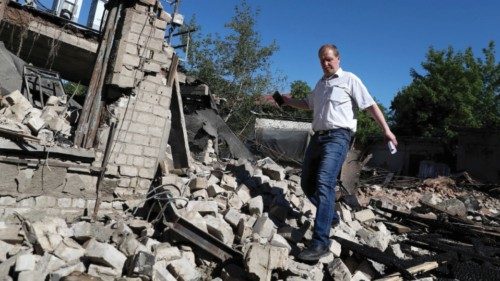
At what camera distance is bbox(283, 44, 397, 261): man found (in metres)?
3.10

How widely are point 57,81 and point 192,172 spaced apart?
5079mm

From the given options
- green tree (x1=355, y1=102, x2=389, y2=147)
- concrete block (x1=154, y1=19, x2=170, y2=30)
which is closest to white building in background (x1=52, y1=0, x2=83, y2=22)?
concrete block (x1=154, y1=19, x2=170, y2=30)

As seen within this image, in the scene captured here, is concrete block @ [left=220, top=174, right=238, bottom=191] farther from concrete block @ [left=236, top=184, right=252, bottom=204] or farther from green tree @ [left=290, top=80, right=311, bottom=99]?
green tree @ [left=290, top=80, right=311, bottom=99]

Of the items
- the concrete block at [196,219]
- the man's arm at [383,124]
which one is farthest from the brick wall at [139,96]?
the man's arm at [383,124]

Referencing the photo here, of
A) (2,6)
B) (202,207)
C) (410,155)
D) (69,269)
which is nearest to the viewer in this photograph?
(69,269)

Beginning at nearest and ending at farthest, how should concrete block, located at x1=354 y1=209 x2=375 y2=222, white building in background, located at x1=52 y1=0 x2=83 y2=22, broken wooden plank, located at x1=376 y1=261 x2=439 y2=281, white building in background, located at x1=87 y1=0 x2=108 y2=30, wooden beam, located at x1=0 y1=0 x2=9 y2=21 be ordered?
broken wooden plank, located at x1=376 y1=261 x2=439 y2=281 → concrete block, located at x1=354 y1=209 x2=375 y2=222 → wooden beam, located at x1=0 y1=0 x2=9 y2=21 → white building in background, located at x1=52 y1=0 x2=83 y2=22 → white building in background, located at x1=87 y1=0 x2=108 y2=30

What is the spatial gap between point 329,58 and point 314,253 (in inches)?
71.7

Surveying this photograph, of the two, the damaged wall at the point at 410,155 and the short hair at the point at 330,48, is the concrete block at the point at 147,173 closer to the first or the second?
the short hair at the point at 330,48

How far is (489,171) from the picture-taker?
1587cm

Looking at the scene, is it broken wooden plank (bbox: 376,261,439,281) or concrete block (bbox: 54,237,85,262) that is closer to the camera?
concrete block (bbox: 54,237,85,262)

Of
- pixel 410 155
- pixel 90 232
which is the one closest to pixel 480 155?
pixel 410 155

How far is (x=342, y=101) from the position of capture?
3.36m

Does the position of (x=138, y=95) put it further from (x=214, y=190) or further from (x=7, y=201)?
(x=7, y=201)

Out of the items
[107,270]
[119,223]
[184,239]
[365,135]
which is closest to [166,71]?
[119,223]
